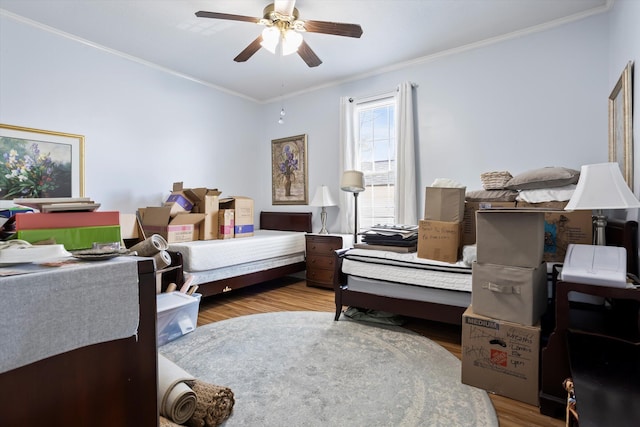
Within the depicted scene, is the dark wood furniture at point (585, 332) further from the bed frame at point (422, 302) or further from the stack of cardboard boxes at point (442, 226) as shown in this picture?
the stack of cardboard boxes at point (442, 226)

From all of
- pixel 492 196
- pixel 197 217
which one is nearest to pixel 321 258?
pixel 197 217

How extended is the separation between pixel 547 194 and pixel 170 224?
12.0ft

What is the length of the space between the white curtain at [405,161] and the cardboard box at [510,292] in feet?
6.40

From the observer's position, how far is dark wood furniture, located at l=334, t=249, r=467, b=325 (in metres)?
2.44

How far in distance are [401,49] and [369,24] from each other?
2.25 feet

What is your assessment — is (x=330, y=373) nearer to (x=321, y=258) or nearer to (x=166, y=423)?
A: (x=166, y=423)

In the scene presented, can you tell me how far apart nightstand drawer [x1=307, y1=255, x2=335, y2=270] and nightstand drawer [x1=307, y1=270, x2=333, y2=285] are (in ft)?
0.17

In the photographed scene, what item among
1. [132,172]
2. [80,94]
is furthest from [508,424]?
[80,94]

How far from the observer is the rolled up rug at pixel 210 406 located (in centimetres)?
155

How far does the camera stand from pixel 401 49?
146 inches

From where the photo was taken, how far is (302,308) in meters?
3.47

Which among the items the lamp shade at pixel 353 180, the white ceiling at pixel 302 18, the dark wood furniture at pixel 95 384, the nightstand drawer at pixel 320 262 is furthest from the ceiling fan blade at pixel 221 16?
the nightstand drawer at pixel 320 262

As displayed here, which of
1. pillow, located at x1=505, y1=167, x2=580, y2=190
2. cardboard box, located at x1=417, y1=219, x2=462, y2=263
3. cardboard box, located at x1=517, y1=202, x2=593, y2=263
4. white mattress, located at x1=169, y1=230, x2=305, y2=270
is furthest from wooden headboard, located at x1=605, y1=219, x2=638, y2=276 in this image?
white mattress, located at x1=169, y1=230, x2=305, y2=270

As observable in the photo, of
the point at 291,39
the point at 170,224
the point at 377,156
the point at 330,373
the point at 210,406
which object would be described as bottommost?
the point at 330,373
